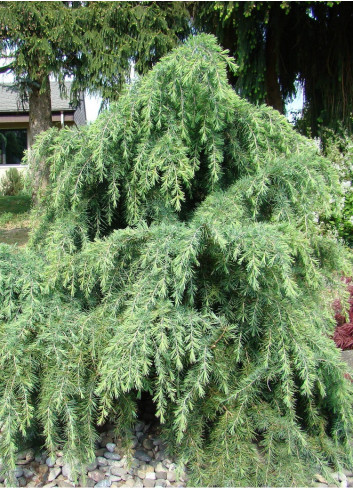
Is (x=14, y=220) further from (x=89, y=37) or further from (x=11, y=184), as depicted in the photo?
(x=11, y=184)

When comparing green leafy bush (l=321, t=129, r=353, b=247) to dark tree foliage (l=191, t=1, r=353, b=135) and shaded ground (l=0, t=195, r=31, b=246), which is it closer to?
dark tree foliage (l=191, t=1, r=353, b=135)

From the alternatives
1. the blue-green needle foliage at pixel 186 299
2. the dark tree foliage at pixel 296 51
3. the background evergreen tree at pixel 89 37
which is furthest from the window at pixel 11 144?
the blue-green needle foliage at pixel 186 299

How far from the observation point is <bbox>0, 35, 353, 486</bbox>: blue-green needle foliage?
1.64m

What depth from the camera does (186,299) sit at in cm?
181

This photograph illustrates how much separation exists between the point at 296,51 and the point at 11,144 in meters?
14.9

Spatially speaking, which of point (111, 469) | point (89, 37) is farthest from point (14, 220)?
point (111, 469)

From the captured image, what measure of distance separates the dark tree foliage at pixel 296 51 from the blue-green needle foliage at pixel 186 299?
3443 millimetres

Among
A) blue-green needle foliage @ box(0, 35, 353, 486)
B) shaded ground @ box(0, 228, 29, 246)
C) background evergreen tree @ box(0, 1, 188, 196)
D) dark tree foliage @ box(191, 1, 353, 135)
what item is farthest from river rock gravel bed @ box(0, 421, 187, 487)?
background evergreen tree @ box(0, 1, 188, 196)

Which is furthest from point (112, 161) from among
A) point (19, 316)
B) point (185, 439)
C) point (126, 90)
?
point (185, 439)

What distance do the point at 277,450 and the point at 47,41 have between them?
7.55 meters

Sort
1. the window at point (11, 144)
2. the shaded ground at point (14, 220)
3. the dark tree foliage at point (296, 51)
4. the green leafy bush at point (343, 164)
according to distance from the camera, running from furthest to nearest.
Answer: the window at point (11, 144)
the shaded ground at point (14, 220)
the green leafy bush at point (343, 164)
the dark tree foliage at point (296, 51)

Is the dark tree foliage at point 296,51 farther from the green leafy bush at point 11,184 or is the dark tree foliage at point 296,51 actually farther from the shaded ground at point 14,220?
the green leafy bush at point 11,184

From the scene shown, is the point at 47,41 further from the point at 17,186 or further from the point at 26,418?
the point at 17,186

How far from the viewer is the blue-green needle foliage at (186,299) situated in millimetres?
1641
